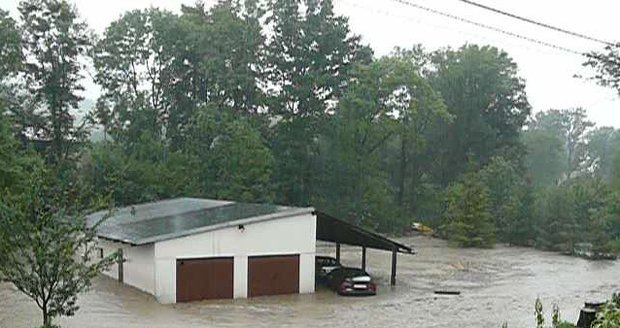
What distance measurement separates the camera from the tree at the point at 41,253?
47.4ft

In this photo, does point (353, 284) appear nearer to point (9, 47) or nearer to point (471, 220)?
point (471, 220)

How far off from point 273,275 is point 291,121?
2827 centimetres

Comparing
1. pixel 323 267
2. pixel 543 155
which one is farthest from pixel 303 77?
pixel 543 155

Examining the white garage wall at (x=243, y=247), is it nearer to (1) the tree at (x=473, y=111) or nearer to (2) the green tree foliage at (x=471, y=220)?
(2) the green tree foliage at (x=471, y=220)

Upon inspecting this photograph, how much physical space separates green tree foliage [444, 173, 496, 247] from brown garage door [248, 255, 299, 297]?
932 inches

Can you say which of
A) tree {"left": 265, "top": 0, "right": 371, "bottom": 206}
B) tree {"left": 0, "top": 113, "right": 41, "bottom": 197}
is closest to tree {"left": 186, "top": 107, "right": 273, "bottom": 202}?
tree {"left": 265, "top": 0, "right": 371, "bottom": 206}

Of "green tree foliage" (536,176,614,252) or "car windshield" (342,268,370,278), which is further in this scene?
"green tree foliage" (536,176,614,252)

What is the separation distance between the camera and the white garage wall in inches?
983

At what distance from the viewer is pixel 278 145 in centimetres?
5375

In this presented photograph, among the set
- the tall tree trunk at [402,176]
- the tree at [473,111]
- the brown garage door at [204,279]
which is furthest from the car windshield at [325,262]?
the tree at [473,111]

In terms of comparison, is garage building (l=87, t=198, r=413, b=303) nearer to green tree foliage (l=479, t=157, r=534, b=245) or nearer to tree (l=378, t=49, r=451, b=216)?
green tree foliage (l=479, t=157, r=534, b=245)

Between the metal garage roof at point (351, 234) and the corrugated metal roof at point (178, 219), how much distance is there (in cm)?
175

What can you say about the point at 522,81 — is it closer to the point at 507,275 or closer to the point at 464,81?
the point at 464,81

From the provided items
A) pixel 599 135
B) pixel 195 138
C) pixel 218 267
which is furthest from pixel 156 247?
pixel 599 135
